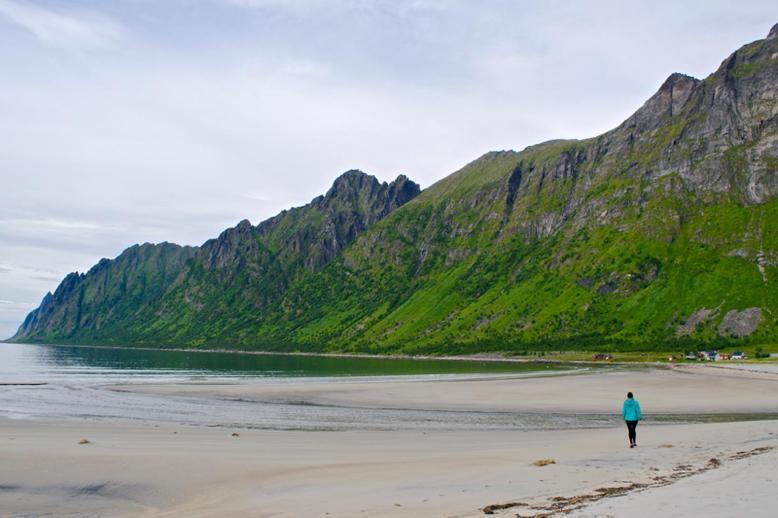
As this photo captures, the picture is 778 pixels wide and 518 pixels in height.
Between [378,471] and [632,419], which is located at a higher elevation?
[632,419]

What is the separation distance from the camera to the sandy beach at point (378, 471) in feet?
62.0

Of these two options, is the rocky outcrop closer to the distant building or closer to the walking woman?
the distant building

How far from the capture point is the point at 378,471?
26.8 m

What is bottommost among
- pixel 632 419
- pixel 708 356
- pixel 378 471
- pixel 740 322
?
pixel 708 356

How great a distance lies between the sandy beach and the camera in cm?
1889

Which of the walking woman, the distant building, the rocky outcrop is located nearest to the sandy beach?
the walking woman

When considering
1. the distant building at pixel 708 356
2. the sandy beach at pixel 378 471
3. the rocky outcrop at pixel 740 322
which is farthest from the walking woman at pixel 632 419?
the rocky outcrop at pixel 740 322

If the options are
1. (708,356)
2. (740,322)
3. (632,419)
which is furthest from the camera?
(740,322)

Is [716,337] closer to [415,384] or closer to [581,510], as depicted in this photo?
[415,384]

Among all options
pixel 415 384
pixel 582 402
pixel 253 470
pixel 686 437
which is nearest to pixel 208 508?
pixel 253 470

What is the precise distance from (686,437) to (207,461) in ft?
85.8

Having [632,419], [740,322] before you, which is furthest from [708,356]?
[632,419]

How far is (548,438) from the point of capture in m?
37.9

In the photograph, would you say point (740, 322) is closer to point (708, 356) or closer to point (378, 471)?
point (708, 356)
